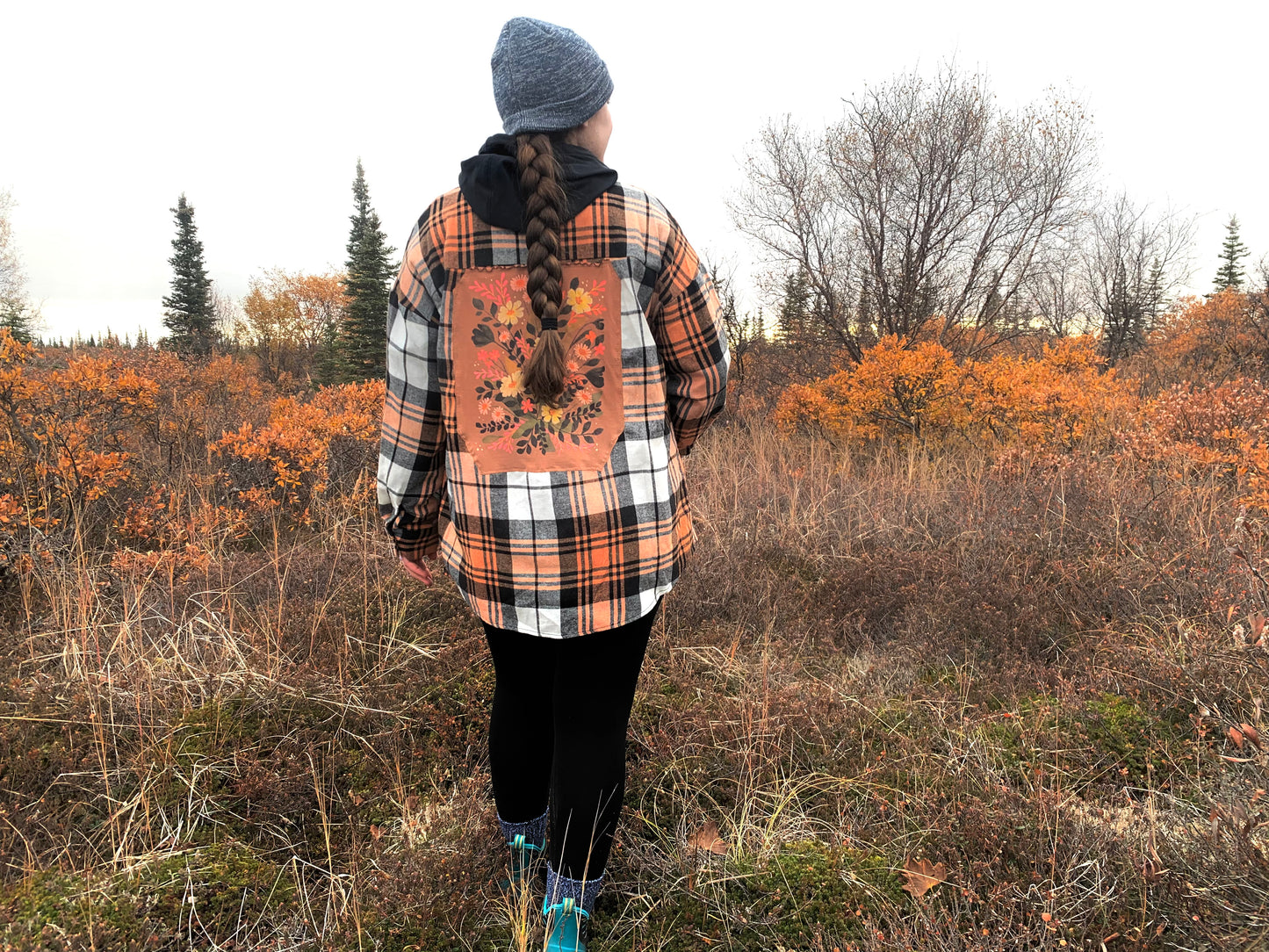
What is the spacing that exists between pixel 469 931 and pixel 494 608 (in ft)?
2.79

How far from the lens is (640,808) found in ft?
5.96

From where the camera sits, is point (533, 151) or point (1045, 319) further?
point (1045, 319)

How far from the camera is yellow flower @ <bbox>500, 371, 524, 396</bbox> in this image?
110 cm

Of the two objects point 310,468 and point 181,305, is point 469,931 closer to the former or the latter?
point 310,468

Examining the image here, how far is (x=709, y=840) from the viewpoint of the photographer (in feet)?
5.47

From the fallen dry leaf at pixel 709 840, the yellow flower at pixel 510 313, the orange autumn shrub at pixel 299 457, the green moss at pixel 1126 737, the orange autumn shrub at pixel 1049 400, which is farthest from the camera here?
the orange autumn shrub at pixel 1049 400

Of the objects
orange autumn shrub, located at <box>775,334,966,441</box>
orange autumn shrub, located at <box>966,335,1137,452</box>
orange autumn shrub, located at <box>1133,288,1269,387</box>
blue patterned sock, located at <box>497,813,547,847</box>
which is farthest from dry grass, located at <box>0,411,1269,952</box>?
orange autumn shrub, located at <box>1133,288,1269,387</box>

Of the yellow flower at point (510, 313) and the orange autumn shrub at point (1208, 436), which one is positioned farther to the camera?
the orange autumn shrub at point (1208, 436)

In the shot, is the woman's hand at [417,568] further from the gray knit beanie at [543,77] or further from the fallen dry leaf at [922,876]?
the fallen dry leaf at [922,876]

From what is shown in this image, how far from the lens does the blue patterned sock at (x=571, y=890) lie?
1.34m

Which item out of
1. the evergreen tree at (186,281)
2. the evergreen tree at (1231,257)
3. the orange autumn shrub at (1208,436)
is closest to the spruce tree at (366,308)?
the evergreen tree at (186,281)

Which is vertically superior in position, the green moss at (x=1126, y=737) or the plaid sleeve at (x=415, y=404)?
the plaid sleeve at (x=415, y=404)

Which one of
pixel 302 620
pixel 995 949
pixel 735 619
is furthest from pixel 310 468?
pixel 995 949

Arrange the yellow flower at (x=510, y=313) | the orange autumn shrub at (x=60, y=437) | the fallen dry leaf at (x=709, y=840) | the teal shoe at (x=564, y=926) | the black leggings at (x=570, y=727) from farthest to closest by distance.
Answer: the orange autumn shrub at (x=60, y=437)
the fallen dry leaf at (x=709, y=840)
the teal shoe at (x=564, y=926)
the black leggings at (x=570, y=727)
the yellow flower at (x=510, y=313)
